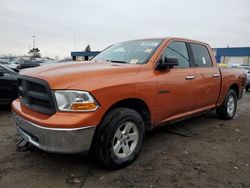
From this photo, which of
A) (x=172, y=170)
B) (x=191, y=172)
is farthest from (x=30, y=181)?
(x=191, y=172)

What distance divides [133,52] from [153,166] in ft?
6.26

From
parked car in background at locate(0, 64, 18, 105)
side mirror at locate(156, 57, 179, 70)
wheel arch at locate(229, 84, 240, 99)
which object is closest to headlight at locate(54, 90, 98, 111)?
side mirror at locate(156, 57, 179, 70)

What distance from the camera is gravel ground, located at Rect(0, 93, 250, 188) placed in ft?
9.97

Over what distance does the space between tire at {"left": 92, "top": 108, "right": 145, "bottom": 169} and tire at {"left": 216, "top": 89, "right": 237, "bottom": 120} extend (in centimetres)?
328

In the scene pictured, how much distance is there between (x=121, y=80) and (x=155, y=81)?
0.67 m

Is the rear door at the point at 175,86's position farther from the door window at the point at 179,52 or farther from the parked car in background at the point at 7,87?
the parked car in background at the point at 7,87

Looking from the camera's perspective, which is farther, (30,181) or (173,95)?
(173,95)

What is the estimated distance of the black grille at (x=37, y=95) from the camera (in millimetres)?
2891

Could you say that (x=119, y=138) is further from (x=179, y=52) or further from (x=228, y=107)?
(x=228, y=107)

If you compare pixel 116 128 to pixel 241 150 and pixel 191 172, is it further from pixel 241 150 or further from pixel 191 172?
pixel 241 150

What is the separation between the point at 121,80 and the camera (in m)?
3.27

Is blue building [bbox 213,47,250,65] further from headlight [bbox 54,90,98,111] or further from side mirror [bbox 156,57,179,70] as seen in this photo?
headlight [bbox 54,90,98,111]

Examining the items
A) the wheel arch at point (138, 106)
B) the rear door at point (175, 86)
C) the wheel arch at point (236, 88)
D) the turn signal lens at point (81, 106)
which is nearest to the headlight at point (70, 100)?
the turn signal lens at point (81, 106)

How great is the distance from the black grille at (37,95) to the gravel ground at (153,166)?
0.85 m
